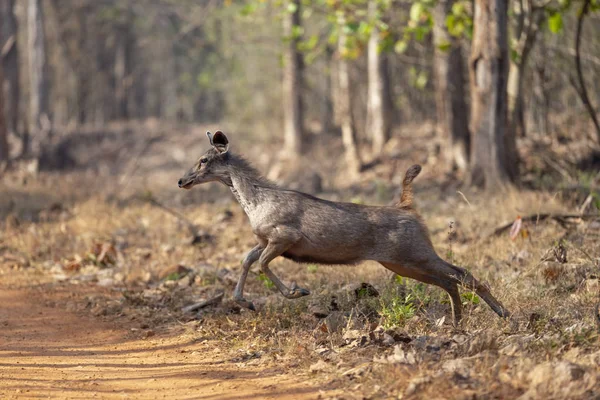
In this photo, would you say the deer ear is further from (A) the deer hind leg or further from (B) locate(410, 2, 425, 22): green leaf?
(B) locate(410, 2, 425, 22): green leaf

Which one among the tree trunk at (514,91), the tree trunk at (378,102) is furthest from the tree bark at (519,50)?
the tree trunk at (378,102)

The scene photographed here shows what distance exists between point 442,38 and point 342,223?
35.2 feet

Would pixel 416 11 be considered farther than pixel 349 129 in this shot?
No

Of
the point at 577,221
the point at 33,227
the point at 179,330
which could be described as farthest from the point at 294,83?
the point at 179,330

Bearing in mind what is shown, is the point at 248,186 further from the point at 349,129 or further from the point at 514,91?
the point at 349,129

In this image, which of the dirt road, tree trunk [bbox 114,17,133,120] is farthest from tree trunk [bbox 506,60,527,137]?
tree trunk [bbox 114,17,133,120]

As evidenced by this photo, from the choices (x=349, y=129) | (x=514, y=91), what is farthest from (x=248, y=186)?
(x=349, y=129)

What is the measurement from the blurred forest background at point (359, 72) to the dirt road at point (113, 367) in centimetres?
839

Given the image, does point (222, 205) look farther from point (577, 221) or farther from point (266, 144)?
point (266, 144)

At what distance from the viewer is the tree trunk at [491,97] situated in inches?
552

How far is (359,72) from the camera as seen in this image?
29734mm

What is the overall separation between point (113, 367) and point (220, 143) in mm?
2687

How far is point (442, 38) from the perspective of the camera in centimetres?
1736

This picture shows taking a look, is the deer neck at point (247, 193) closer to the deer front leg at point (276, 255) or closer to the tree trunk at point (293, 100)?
the deer front leg at point (276, 255)
